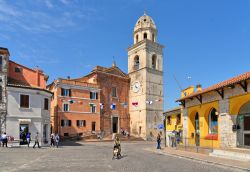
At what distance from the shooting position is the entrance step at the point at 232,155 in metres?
16.6

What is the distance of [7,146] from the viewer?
30094mm

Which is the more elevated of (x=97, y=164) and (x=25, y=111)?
(x=25, y=111)

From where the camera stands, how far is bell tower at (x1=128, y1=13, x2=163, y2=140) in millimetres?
58062

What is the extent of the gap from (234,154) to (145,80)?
4121cm

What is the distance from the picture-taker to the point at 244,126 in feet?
66.1

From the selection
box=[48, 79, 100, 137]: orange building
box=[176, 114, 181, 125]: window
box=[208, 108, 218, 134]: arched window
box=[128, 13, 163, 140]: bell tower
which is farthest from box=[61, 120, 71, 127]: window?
box=[208, 108, 218, 134]: arched window

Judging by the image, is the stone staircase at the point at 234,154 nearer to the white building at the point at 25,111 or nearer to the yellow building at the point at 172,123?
the yellow building at the point at 172,123

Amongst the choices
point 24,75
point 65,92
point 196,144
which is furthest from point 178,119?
point 65,92

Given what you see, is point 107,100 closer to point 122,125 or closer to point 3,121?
point 122,125

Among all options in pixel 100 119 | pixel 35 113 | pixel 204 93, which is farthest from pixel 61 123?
pixel 204 93

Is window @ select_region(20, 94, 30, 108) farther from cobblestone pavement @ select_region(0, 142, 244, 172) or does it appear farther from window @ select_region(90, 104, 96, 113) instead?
window @ select_region(90, 104, 96, 113)

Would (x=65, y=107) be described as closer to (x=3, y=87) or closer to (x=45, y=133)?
(x=45, y=133)

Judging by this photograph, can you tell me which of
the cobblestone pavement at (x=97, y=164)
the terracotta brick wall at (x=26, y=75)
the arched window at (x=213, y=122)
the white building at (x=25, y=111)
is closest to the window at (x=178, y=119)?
the arched window at (x=213, y=122)

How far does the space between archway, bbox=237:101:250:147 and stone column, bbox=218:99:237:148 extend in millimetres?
448
